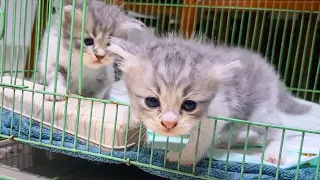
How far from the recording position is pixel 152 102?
3.33 feet

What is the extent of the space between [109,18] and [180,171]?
0.73 metres

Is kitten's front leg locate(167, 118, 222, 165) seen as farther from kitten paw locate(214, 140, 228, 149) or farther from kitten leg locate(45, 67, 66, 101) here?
kitten leg locate(45, 67, 66, 101)

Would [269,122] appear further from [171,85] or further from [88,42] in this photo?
[88,42]

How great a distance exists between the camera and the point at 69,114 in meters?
1.24

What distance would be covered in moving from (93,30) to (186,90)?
616mm

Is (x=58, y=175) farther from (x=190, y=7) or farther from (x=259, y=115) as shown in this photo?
(x=190, y=7)

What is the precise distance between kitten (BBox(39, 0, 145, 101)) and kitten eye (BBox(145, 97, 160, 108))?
45 cm

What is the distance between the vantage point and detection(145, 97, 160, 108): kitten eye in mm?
1006

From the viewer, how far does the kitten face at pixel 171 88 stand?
3.20 ft

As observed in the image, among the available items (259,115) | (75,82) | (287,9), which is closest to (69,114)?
(75,82)

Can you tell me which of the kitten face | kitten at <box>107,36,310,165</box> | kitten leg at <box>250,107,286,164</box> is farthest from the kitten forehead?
kitten leg at <box>250,107,286,164</box>

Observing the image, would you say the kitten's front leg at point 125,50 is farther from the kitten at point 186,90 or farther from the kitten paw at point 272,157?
the kitten paw at point 272,157

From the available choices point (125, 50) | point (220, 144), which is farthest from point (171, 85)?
point (220, 144)

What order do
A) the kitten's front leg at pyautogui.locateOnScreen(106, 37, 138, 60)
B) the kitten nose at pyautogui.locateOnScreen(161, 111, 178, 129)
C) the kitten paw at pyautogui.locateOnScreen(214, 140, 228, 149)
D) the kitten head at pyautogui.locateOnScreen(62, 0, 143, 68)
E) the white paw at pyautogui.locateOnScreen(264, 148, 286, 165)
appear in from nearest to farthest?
1. the kitten nose at pyautogui.locateOnScreen(161, 111, 178, 129)
2. the kitten's front leg at pyautogui.locateOnScreen(106, 37, 138, 60)
3. the white paw at pyautogui.locateOnScreen(264, 148, 286, 165)
4. the kitten paw at pyautogui.locateOnScreen(214, 140, 228, 149)
5. the kitten head at pyautogui.locateOnScreen(62, 0, 143, 68)
